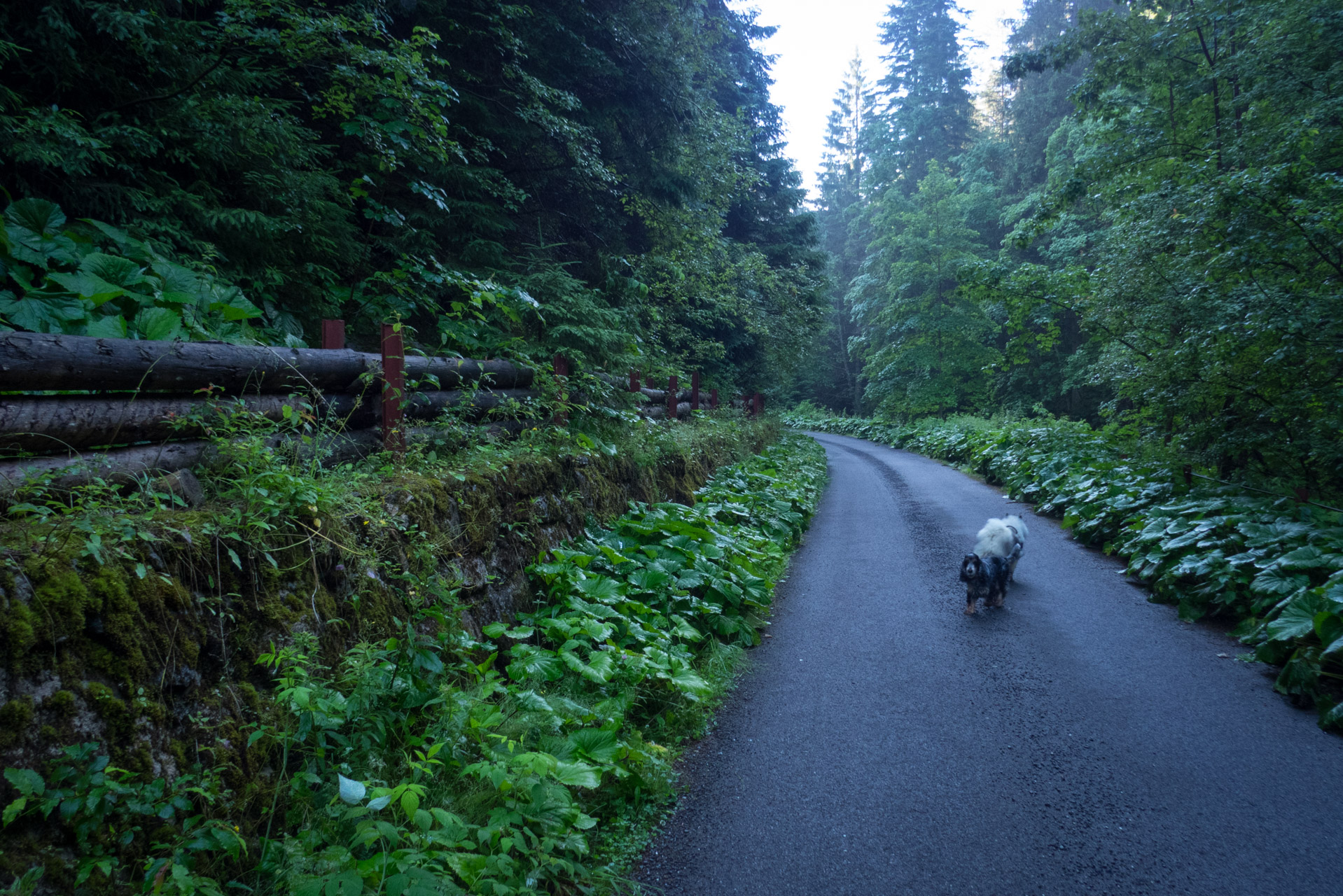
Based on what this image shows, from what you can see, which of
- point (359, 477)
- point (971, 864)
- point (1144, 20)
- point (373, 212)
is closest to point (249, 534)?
point (359, 477)

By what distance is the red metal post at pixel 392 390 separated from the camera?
4473mm

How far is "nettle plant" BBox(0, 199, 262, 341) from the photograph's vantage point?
3.67m

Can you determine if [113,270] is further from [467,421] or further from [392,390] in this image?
[467,421]

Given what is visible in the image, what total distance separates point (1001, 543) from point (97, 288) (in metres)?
7.39

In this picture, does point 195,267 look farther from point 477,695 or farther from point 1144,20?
point 1144,20

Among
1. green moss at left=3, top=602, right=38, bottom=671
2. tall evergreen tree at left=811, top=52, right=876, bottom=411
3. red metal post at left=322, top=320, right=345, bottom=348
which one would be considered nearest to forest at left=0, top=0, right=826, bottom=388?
red metal post at left=322, top=320, right=345, bottom=348

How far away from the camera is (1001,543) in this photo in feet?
20.5

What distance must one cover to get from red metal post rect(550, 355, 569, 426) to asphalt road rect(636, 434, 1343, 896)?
3.00m

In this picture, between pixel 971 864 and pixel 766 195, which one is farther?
pixel 766 195

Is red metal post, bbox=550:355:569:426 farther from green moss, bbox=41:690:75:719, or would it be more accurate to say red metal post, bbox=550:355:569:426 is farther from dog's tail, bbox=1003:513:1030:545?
dog's tail, bbox=1003:513:1030:545

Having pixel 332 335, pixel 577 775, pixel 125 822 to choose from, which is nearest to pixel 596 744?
pixel 577 775

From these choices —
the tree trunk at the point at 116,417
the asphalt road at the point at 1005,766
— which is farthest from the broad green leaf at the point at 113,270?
the asphalt road at the point at 1005,766

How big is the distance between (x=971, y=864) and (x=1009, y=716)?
5.00ft

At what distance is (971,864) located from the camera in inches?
107
